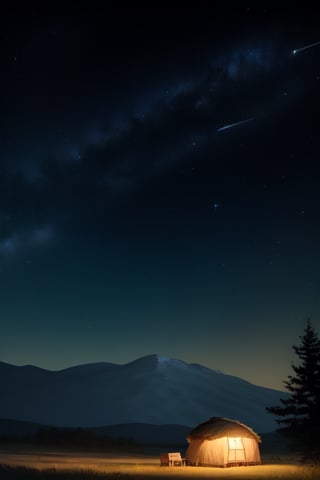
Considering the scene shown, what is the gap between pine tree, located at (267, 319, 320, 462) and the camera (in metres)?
34.5

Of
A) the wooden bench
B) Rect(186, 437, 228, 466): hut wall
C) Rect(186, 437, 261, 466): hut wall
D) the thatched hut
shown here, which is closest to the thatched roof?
the thatched hut

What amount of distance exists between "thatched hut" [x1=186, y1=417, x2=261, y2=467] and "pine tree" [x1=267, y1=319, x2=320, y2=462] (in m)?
5.14

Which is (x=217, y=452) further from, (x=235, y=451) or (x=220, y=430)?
(x=220, y=430)

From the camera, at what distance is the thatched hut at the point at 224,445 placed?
3925 cm

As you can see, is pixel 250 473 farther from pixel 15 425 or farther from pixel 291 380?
pixel 15 425

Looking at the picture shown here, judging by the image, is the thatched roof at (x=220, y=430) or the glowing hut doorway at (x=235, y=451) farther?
the thatched roof at (x=220, y=430)

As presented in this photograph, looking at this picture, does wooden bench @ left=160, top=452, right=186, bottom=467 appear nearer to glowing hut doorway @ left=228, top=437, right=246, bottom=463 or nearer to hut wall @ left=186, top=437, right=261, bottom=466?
hut wall @ left=186, top=437, right=261, bottom=466

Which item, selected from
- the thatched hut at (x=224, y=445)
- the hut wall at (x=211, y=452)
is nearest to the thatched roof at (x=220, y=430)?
the thatched hut at (x=224, y=445)

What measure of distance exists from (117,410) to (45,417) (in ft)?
74.3

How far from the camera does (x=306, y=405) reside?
34.9 m

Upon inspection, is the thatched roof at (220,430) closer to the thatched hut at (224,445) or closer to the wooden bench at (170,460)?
the thatched hut at (224,445)

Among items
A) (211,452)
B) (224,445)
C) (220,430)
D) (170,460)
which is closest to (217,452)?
(211,452)

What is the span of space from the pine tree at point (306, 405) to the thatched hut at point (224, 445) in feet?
16.9

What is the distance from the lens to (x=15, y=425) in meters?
122
